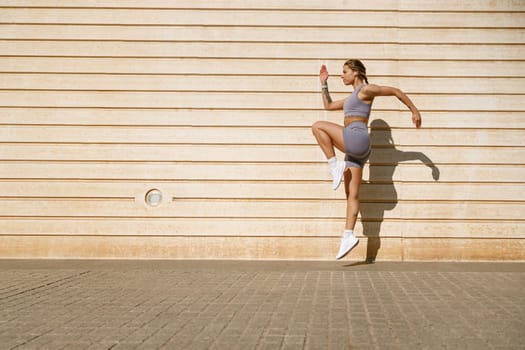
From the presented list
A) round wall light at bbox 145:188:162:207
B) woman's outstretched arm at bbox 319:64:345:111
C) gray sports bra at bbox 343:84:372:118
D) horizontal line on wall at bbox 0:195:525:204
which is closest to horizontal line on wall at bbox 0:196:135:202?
horizontal line on wall at bbox 0:195:525:204

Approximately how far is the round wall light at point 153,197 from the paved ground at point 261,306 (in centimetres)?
95

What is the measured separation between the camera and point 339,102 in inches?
278

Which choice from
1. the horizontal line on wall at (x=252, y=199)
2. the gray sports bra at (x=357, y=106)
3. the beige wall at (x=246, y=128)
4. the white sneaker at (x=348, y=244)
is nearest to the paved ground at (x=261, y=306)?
the white sneaker at (x=348, y=244)

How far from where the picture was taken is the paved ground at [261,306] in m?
3.61

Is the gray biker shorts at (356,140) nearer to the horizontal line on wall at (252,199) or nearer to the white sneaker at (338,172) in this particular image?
the white sneaker at (338,172)

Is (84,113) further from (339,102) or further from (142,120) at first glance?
(339,102)

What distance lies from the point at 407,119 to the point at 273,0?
7.76 ft

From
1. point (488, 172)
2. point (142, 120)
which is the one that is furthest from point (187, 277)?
point (488, 172)

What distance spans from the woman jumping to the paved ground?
28.2 inches

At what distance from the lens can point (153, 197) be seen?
7641 mm

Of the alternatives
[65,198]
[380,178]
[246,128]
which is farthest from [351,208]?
[65,198]

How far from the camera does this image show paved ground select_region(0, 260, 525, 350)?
361 cm

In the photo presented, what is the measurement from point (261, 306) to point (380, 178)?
3450 mm

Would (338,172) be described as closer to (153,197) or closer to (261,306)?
(153,197)
